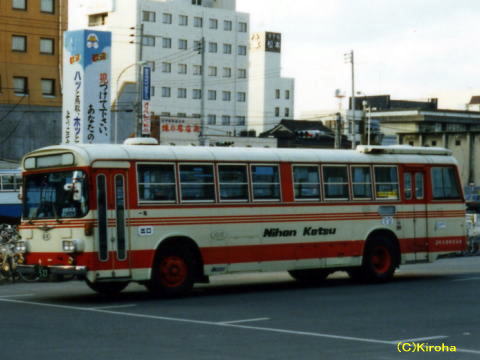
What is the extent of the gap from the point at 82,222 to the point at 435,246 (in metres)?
9.33

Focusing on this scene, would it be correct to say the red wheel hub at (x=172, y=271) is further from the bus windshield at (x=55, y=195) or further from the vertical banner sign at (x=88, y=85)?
the vertical banner sign at (x=88, y=85)

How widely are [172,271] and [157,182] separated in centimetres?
167

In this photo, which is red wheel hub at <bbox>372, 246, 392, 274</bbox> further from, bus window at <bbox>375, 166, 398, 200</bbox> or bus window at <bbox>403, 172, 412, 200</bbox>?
bus window at <bbox>403, 172, 412, 200</bbox>

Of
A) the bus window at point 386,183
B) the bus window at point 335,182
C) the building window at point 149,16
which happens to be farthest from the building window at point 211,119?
the bus window at point 335,182

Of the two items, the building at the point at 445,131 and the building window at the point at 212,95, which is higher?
the building window at the point at 212,95

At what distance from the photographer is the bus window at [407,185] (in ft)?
80.1

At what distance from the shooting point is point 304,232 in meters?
22.4

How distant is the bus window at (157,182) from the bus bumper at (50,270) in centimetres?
181

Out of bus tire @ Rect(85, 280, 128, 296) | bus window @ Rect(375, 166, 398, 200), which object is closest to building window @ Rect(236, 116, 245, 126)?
bus window @ Rect(375, 166, 398, 200)

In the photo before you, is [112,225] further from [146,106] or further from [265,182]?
[146,106]

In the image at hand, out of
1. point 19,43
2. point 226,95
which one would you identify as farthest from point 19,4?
point 226,95

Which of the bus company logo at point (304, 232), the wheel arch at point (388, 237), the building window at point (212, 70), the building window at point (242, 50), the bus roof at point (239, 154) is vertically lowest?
the wheel arch at point (388, 237)

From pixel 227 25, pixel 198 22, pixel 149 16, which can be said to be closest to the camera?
pixel 149 16

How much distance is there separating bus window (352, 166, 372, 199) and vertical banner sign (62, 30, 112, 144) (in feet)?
76.4
